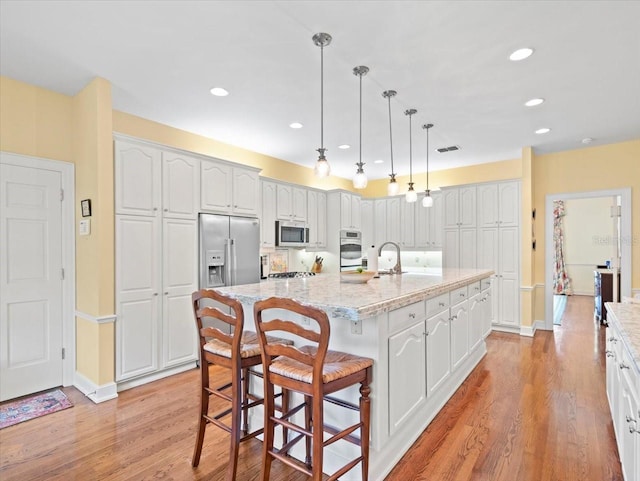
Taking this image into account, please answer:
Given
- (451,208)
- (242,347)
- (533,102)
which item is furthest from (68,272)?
(451,208)

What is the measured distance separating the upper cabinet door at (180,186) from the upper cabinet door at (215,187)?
7 centimetres

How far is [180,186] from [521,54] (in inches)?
133

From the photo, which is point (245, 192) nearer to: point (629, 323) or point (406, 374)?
point (406, 374)

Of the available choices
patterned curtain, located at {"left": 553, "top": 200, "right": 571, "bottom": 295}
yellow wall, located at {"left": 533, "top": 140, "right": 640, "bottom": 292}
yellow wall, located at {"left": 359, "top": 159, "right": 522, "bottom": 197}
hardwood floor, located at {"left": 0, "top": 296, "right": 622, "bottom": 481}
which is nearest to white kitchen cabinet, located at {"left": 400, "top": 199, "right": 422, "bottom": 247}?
yellow wall, located at {"left": 359, "top": 159, "right": 522, "bottom": 197}

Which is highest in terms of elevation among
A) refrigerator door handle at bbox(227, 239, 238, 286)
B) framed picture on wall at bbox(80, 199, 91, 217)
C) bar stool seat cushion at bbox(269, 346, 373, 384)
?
framed picture on wall at bbox(80, 199, 91, 217)

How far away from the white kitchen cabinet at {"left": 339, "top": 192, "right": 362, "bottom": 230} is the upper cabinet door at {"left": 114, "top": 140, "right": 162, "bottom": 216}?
11.2 ft

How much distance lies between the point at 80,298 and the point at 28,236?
2.37ft

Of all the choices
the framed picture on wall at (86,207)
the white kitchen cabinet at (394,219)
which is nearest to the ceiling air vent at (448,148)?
the white kitchen cabinet at (394,219)

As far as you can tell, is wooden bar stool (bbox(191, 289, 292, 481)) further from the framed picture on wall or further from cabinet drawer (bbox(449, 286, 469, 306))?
the framed picture on wall

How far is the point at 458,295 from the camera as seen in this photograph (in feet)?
10.4

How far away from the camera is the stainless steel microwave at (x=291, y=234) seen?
520 centimetres

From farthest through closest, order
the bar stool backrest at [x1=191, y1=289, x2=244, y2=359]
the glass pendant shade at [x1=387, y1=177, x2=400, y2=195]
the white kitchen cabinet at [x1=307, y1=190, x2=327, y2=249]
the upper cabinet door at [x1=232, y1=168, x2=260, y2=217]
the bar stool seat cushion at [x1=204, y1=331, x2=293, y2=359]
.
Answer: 1. the white kitchen cabinet at [x1=307, y1=190, x2=327, y2=249]
2. the upper cabinet door at [x1=232, y1=168, x2=260, y2=217]
3. the glass pendant shade at [x1=387, y1=177, x2=400, y2=195]
4. the bar stool seat cushion at [x1=204, y1=331, x2=293, y2=359]
5. the bar stool backrest at [x1=191, y1=289, x2=244, y2=359]

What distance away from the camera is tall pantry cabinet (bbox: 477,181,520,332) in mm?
5324

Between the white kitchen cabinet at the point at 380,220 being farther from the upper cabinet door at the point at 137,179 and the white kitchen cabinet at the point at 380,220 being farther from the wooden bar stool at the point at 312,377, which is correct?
the wooden bar stool at the point at 312,377
